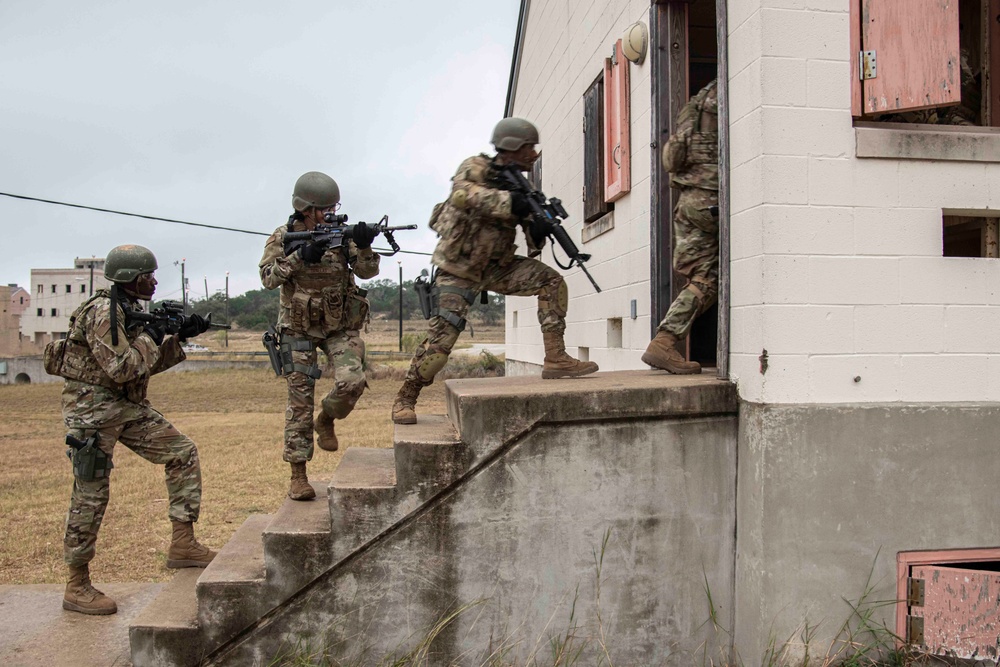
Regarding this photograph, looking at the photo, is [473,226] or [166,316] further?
[166,316]

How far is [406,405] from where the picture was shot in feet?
16.2

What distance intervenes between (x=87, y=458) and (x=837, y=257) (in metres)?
4.11

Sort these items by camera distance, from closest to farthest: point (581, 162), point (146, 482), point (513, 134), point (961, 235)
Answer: point (513, 134) → point (961, 235) → point (581, 162) → point (146, 482)

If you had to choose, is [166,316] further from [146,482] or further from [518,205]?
[146,482]

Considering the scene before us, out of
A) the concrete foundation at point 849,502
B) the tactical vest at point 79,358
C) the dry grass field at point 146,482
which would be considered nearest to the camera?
the concrete foundation at point 849,502

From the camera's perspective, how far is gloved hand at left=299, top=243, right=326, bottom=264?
4.83 m

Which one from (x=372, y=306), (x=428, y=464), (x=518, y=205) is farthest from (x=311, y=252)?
(x=372, y=306)

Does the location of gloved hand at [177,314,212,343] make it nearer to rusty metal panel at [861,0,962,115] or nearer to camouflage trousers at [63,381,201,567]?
camouflage trousers at [63,381,201,567]

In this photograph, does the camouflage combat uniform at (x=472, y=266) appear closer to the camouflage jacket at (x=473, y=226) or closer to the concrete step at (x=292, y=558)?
the camouflage jacket at (x=473, y=226)

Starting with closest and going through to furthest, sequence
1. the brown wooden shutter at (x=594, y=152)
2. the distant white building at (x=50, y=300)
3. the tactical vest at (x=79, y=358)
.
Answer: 1. the tactical vest at (x=79, y=358)
2. the brown wooden shutter at (x=594, y=152)
3. the distant white building at (x=50, y=300)

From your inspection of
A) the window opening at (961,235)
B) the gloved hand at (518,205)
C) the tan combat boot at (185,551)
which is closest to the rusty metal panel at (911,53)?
the window opening at (961,235)

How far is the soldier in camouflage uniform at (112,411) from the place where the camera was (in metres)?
4.84

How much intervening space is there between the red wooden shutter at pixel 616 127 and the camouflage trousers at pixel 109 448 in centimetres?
382

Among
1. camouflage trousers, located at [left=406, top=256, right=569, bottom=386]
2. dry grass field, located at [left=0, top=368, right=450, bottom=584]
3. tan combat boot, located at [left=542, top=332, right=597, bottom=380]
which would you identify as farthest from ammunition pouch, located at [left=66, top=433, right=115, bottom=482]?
tan combat boot, located at [left=542, top=332, right=597, bottom=380]
